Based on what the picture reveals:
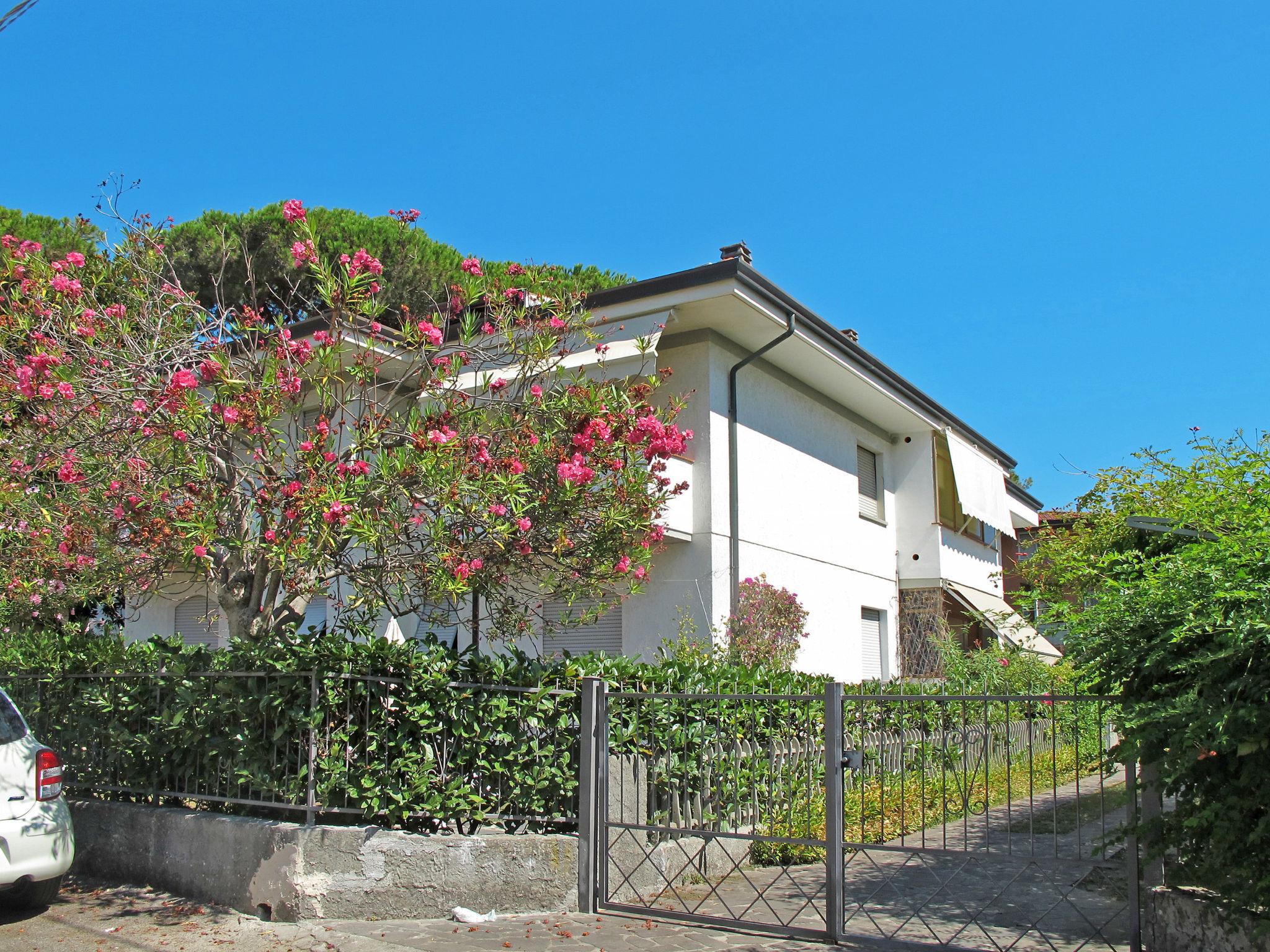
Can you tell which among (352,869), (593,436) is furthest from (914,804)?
(352,869)

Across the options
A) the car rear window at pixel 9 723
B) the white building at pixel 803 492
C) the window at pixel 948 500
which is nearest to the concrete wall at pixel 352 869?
the car rear window at pixel 9 723

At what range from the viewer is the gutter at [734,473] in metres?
13.6

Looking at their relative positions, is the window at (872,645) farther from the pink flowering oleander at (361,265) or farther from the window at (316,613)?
the pink flowering oleander at (361,265)

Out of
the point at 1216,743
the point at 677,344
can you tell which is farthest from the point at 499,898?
the point at 677,344

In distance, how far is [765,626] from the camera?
527 inches

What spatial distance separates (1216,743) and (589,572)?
4.37 meters

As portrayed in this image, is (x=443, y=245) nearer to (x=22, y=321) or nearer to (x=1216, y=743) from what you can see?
(x=22, y=321)

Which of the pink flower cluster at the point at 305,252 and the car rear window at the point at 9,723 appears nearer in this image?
the car rear window at the point at 9,723

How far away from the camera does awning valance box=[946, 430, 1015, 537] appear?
62.2ft

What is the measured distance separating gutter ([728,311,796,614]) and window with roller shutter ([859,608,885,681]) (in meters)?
4.61

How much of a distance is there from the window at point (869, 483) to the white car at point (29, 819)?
13.7 meters

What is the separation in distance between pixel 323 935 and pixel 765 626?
8011 mm

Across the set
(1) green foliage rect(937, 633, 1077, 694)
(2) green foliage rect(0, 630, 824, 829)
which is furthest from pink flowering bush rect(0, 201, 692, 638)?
(1) green foliage rect(937, 633, 1077, 694)

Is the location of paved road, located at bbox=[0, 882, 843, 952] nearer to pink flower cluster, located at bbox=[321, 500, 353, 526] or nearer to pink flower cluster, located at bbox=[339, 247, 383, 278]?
pink flower cluster, located at bbox=[321, 500, 353, 526]
